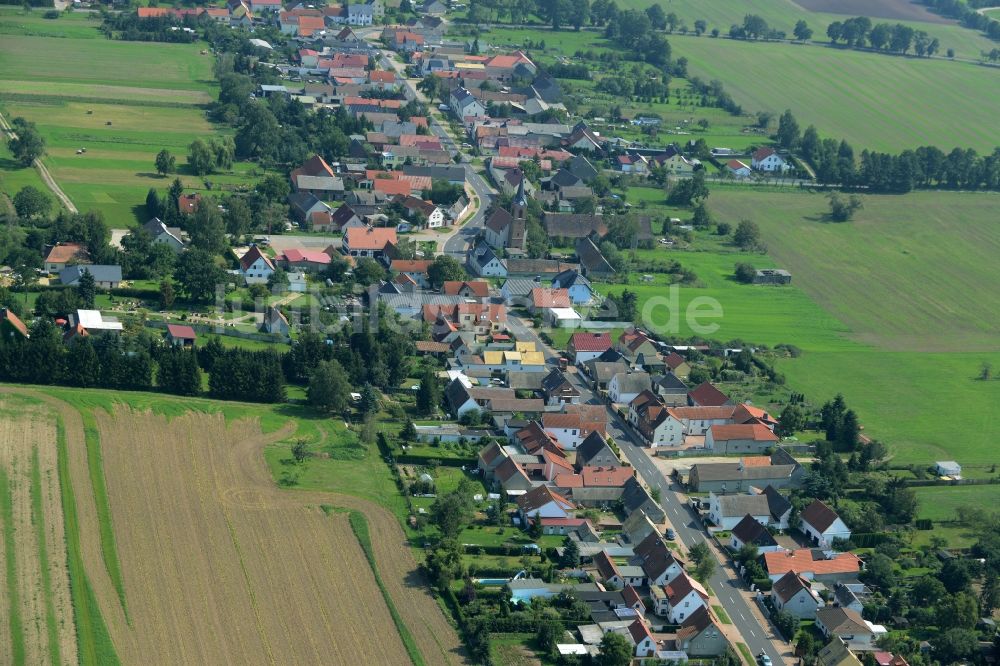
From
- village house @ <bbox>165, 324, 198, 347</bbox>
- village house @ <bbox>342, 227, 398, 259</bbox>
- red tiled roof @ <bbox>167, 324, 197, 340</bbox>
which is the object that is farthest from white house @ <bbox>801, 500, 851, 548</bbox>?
village house @ <bbox>342, 227, 398, 259</bbox>

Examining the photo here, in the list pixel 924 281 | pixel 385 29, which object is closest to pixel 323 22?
pixel 385 29

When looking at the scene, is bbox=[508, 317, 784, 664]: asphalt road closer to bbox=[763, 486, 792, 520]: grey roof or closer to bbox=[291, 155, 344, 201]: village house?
bbox=[763, 486, 792, 520]: grey roof

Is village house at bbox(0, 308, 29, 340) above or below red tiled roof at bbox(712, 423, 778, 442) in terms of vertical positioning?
above

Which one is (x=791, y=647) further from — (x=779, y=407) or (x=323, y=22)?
(x=323, y=22)

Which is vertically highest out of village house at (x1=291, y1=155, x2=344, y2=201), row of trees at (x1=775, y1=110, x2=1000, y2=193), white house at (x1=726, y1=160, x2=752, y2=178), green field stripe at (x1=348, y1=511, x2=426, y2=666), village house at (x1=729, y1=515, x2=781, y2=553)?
row of trees at (x1=775, y1=110, x2=1000, y2=193)

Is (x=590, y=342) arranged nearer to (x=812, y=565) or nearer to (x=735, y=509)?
(x=735, y=509)

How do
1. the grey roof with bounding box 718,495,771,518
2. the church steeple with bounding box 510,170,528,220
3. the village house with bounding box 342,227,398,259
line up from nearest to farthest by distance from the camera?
1. the grey roof with bounding box 718,495,771,518
2. the village house with bounding box 342,227,398,259
3. the church steeple with bounding box 510,170,528,220
